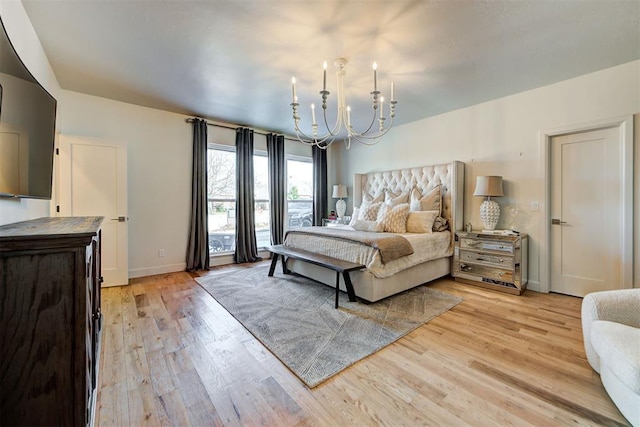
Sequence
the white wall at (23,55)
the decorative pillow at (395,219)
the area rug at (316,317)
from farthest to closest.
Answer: the decorative pillow at (395,219) < the area rug at (316,317) < the white wall at (23,55)

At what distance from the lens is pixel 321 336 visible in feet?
7.36

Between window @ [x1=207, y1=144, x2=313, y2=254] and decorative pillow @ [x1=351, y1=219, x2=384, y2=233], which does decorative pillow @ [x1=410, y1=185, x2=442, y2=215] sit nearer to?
decorative pillow @ [x1=351, y1=219, x2=384, y2=233]

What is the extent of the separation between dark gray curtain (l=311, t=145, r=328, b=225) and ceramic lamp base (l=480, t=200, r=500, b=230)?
3289mm

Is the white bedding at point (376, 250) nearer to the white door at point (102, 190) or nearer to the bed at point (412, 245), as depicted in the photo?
the bed at point (412, 245)

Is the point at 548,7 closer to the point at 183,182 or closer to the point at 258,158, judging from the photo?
the point at 258,158

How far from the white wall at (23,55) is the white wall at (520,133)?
3.89m

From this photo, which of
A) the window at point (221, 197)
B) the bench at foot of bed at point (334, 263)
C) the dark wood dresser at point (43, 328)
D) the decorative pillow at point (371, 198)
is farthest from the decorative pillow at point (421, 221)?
the dark wood dresser at point (43, 328)

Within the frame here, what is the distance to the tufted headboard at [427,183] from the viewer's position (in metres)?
3.90

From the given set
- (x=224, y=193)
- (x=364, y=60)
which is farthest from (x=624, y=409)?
(x=224, y=193)

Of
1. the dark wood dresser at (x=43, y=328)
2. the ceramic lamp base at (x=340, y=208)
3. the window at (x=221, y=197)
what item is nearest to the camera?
the dark wood dresser at (x=43, y=328)

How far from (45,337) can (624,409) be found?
8.84 ft

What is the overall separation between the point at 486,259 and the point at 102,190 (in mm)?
5231

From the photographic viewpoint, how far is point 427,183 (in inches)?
172

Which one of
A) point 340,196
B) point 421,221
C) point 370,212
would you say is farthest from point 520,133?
point 340,196
